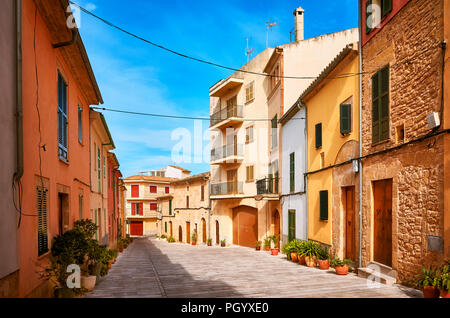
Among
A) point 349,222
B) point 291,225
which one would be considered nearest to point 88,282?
point 349,222

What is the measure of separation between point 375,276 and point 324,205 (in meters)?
4.44

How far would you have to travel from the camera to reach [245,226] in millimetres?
26156

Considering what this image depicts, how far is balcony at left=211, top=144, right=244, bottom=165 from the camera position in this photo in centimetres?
2747

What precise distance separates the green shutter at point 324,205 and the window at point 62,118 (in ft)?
29.4

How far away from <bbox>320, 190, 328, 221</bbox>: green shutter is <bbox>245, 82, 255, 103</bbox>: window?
14.3m

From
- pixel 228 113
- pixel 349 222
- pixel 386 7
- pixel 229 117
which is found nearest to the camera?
pixel 386 7

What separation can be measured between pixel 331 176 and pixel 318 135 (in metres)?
1.89

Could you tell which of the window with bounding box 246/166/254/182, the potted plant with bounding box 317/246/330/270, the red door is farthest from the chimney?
the red door

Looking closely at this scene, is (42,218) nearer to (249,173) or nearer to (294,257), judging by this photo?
(294,257)

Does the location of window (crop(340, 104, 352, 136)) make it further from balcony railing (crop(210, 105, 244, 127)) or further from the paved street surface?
balcony railing (crop(210, 105, 244, 127))

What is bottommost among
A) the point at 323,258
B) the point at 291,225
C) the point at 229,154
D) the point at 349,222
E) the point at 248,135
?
the point at 323,258

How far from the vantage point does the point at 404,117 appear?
866 cm

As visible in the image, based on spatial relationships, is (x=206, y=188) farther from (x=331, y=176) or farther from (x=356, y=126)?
(x=356, y=126)
